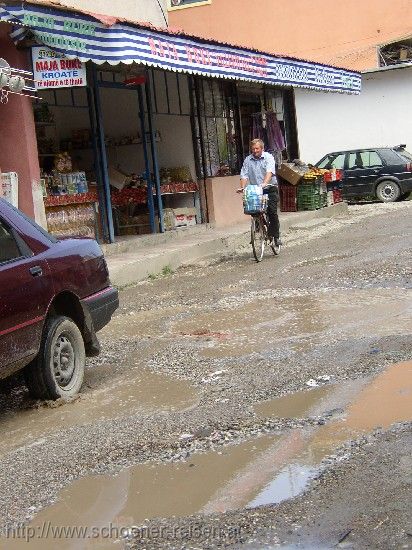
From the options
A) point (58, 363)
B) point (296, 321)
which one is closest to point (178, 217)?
point (296, 321)

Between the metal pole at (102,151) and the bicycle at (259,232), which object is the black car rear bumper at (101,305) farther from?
the metal pole at (102,151)

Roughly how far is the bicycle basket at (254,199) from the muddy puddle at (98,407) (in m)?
6.92

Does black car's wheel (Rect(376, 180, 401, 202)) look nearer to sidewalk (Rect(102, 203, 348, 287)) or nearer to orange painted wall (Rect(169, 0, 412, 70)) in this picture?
sidewalk (Rect(102, 203, 348, 287))

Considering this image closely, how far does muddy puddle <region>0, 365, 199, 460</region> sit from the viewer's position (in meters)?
5.88

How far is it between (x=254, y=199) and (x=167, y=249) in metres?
1.81

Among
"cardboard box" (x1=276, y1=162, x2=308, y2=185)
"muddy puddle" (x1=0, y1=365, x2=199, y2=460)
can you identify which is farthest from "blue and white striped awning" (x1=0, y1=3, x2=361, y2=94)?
"muddy puddle" (x1=0, y1=365, x2=199, y2=460)

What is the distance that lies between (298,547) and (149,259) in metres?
9.77

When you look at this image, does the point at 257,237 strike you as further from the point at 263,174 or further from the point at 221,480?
the point at 221,480

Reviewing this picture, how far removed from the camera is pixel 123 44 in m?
11.9

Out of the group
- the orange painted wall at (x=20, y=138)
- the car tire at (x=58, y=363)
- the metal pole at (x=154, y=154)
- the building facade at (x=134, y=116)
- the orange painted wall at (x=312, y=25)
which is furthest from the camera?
the orange painted wall at (x=312, y=25)

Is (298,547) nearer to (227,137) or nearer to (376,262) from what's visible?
(376,262)

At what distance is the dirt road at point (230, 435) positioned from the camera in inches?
158

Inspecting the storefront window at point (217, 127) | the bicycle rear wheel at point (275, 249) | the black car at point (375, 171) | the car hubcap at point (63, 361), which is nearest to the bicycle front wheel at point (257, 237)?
the bicycle rear wheel at point (275, 249)

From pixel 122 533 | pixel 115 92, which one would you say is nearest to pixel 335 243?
pixel 115 92
